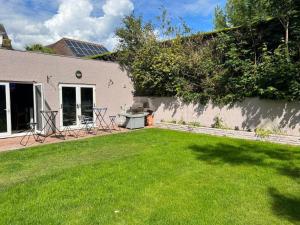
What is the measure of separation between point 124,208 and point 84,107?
27.6 ft

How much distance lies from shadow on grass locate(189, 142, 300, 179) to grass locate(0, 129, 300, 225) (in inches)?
0.9

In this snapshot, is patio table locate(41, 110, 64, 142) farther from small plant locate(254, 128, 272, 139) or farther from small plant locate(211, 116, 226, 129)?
small plant locate(254, 128, 272, 139)

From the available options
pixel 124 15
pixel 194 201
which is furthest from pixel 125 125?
pixel 194 201

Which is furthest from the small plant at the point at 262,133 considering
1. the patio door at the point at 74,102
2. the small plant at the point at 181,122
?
the patio door at the point at 74,102

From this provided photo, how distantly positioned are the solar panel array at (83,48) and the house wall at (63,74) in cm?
730

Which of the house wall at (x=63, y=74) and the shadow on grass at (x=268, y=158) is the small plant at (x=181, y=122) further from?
the shadow on grass at (x=268, y=158)

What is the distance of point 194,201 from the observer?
12.7ft

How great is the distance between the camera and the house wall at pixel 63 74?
30.4 ft

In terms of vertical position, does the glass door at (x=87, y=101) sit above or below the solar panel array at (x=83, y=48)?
below

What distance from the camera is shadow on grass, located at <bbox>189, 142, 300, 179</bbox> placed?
565 cm

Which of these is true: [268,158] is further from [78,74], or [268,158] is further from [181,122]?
[78,74]

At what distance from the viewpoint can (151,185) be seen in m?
4.52

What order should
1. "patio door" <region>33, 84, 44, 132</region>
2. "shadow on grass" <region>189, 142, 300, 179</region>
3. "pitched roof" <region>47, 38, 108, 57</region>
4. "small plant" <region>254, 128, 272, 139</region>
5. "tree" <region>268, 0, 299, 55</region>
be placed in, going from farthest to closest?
"pitched roof" <region>47, 38, 108, 57</region> → "patio door" <region>33, 84, 44, 132</region> → "small plant" <region>254, 128, 272, 139</region> → "tree" <region>268, 0, 299, 55</region> → "shadow on grass" <region>189, 142, 300, 179</region>

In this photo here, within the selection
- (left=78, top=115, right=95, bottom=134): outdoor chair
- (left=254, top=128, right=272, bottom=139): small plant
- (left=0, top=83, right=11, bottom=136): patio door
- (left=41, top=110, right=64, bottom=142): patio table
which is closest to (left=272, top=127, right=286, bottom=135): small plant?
(left=254, top=128, right=272, bottom=139): small plant
